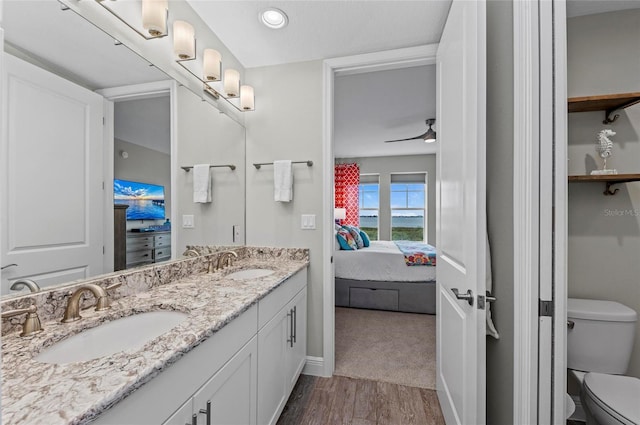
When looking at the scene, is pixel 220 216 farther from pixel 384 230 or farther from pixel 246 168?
pixel 384 230

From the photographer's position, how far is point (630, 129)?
1507mm

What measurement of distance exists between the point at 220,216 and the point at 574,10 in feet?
7.94

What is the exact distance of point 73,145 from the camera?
3.52 ft

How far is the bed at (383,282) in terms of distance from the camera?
3.37 m

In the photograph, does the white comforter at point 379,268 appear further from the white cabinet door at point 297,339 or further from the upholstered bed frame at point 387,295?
the white cabinet door at point 297,339

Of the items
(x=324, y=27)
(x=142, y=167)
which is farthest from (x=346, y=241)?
(x=142, y=167)

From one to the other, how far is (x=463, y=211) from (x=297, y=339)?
133 cm

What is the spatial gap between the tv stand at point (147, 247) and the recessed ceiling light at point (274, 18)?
1405 mm

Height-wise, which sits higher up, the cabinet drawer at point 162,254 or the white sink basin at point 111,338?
the cabinet drawer at point 162,254

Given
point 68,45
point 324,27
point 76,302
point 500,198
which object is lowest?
point 76,302

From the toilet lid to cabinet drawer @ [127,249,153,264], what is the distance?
211 centimetres

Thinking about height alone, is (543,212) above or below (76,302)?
above

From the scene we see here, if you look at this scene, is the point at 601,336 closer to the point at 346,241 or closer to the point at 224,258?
the point at 224,258

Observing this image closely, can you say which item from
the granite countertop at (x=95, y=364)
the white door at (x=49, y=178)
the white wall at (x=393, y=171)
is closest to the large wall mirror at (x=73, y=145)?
the white door at (x=49, y=178)
